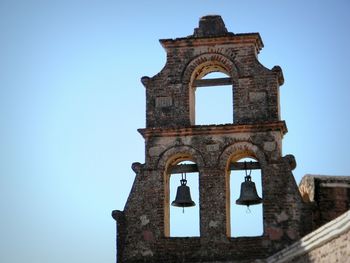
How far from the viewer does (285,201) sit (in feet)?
73.6

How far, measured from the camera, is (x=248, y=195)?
74.2ft

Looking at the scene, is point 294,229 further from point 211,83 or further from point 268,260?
point 211,83

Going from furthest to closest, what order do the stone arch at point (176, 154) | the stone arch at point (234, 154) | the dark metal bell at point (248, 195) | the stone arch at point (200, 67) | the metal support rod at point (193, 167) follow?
the stone arch at point (200, 67)
the stone arch at point (176, 154)
the metal support rod at point (193, 167)
the stone arch at point (234, 154)
the dark metal bell at point (248, 195)

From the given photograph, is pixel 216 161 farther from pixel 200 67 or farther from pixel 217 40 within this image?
pixel 217 40

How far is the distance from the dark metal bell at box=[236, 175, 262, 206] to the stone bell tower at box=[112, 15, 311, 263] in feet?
0.58

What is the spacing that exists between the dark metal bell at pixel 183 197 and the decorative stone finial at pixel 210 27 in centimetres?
299

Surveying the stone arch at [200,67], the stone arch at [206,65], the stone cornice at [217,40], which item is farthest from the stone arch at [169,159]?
the stone cornice at [217,40]

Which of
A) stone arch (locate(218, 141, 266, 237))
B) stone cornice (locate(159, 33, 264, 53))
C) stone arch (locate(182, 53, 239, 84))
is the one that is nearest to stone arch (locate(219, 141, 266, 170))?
stone arch (locate(218, 141, 266, 237))

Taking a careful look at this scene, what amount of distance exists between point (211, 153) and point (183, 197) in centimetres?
98

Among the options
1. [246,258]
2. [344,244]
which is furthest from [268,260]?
[344,244]

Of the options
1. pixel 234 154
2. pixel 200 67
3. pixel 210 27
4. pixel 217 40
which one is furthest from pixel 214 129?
pixel 210 27

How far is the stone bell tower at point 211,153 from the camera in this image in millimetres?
22375

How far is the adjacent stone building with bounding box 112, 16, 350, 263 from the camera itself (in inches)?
880

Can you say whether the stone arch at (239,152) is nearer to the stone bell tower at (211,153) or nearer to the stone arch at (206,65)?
the stone bell tower at (211,153)
